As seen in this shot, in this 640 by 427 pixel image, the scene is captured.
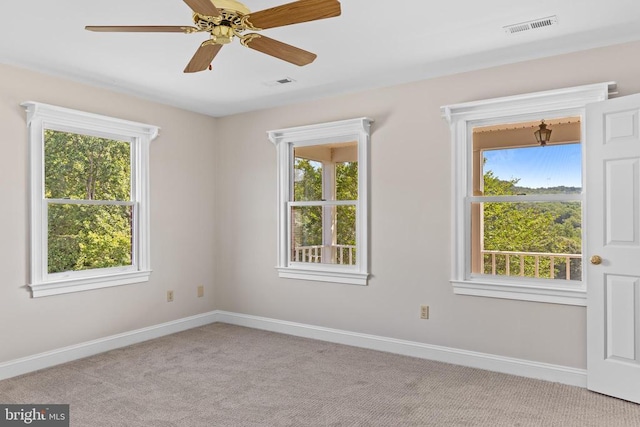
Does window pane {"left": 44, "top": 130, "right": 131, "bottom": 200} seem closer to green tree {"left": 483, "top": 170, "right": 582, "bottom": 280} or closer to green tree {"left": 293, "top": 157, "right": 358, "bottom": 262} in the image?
green tree {"left": 293, "top": 157, "right": 358, "bottom": 262}

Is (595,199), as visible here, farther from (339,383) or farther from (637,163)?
(339,383)

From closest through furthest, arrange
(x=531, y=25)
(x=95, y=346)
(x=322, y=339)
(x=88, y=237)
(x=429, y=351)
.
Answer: (x=531, y=25) → (x=429, y=351) → (x=95, y=346) → (x=88, y=237) → (x=322, y=339)

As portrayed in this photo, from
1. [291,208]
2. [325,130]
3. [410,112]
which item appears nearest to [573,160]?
[410,112]

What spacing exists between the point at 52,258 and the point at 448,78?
384 centimetres

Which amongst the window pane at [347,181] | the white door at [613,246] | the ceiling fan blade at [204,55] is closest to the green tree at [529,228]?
the white door at [613,246]

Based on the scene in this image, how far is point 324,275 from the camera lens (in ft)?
15.0

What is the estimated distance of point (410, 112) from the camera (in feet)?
13.4

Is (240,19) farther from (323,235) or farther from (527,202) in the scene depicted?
(323,235)

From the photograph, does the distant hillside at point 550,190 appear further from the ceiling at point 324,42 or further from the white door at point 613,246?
the ceiling at point 324,42

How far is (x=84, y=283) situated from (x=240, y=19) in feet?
9.79

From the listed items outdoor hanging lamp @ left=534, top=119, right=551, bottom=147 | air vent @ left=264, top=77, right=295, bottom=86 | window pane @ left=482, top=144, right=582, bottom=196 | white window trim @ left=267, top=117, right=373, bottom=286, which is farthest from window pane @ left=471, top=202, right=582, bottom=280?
air vent @ left=264, top=77, right=295, bottom=86

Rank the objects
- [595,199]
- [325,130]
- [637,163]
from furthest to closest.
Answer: [325,130]
[595,199]
[637,163]

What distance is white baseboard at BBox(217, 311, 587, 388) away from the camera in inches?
134

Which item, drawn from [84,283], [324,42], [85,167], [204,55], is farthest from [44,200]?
[324,42]
